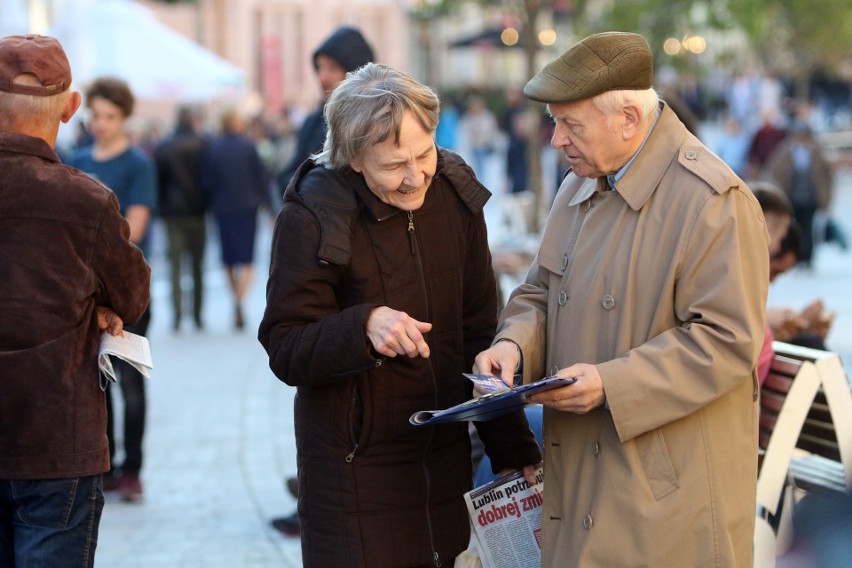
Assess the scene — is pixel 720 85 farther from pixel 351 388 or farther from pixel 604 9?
pixel 351 388

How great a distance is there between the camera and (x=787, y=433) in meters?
4.42

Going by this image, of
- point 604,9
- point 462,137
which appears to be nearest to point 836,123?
point 462,137

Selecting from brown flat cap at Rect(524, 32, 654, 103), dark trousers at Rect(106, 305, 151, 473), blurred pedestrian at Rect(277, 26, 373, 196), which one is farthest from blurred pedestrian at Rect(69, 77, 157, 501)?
brown flat cap at Rect(524, 32, 654, 103)

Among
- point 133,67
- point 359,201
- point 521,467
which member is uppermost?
point 359,201

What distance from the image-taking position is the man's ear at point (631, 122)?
3.03m

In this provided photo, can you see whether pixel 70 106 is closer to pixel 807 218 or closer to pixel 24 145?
pixel 24 145

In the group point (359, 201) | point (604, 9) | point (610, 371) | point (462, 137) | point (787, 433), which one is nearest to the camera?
point (610, 371)

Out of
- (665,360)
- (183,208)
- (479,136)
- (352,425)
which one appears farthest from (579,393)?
(479,136)

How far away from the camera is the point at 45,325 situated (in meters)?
3.28

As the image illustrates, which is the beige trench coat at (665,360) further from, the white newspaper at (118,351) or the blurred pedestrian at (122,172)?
the blurred pedestrian at (122,172)

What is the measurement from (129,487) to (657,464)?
13.3 ft

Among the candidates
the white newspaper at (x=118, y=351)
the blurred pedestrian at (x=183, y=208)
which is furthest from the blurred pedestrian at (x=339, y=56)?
the blurred pedestrian at (x=183, y=208)

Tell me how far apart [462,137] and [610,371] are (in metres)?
30.7

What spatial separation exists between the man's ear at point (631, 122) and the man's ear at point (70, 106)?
1463mm
